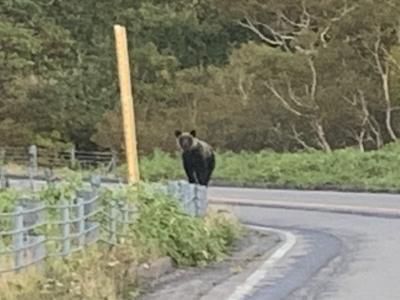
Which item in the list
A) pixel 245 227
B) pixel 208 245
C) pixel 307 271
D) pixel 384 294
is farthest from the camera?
pixel 245 227

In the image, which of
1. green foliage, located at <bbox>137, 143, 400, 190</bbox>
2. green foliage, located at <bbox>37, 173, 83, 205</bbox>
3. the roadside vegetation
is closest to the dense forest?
green foliage, located at <bbox>137, 143, 400, 190</bbox>

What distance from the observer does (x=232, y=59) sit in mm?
53938

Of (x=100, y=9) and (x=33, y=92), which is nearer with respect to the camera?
(x=33, y=92)

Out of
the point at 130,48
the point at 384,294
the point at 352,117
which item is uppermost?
the point at 130,48

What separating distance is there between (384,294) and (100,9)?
50.3m

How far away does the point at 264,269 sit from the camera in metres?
17.2

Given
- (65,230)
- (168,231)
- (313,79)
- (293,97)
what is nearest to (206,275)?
(168,231)

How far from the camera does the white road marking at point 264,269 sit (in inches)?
575

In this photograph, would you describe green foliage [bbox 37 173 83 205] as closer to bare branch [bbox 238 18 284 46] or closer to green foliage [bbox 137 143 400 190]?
green foliage [bbox 137 143 400 190]

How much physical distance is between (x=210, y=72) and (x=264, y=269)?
39571 mm

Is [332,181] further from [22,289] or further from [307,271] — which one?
[22,289]

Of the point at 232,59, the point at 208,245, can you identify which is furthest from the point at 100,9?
the point at 208,245

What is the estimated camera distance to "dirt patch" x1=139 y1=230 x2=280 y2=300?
1463 cm

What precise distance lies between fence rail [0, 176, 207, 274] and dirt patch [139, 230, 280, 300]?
935 mm
